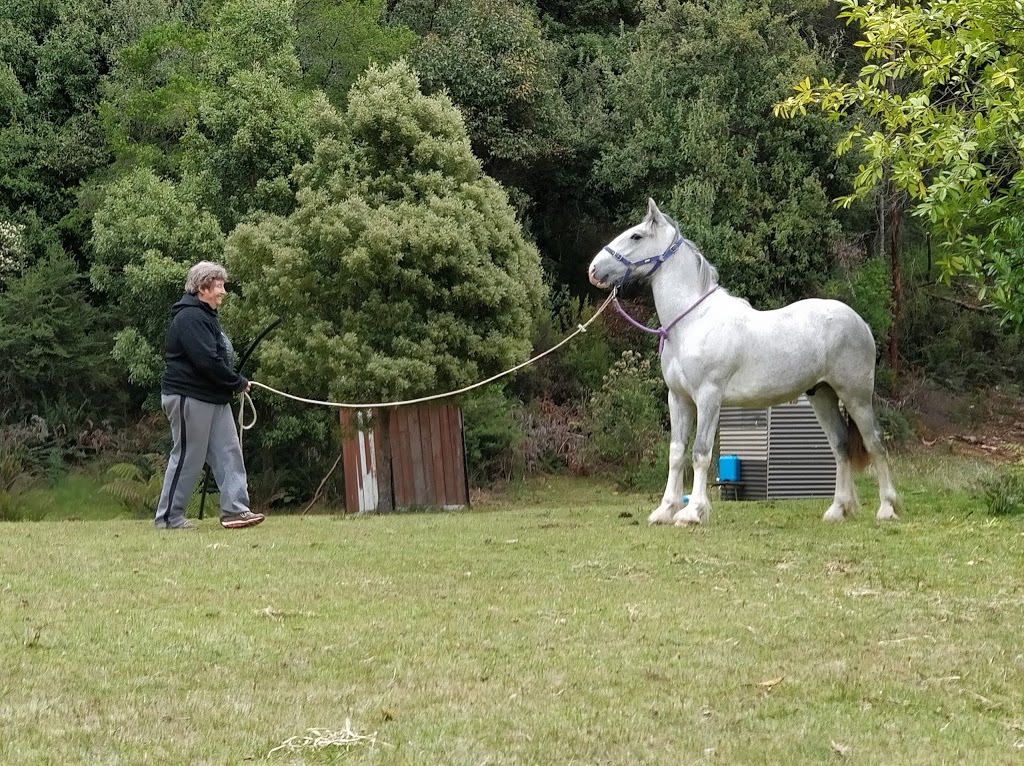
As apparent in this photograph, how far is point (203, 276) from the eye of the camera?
10594 millimetres

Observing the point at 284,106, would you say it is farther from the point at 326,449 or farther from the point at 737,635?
the point at 737,635

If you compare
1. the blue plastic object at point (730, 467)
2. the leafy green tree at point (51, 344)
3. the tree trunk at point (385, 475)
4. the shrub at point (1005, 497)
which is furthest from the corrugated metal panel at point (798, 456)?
the leafy green tree at point (51, 344)

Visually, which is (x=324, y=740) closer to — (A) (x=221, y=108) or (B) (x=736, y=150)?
(A) (x=221, y=108)

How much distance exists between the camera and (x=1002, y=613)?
6.32 meters

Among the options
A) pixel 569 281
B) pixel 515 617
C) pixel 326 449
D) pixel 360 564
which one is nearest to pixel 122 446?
pixel 326 449

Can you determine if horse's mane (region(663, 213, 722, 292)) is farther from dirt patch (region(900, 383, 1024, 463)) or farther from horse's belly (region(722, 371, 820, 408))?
dirt patch (region(900, 383, 1024, 463))

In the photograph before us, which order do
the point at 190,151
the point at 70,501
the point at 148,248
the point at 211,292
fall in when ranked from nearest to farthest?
the point at 211,292 → the point at 70,501 → the point at 148,248 → the point at 190,151

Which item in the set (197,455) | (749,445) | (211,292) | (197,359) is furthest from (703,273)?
(197,455)

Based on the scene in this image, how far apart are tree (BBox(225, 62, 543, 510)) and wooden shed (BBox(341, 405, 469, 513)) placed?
0.55ft

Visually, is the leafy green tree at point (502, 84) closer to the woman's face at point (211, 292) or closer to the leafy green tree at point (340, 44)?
the leafy green tree at point (340, 44)

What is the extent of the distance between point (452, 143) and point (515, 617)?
1090cm

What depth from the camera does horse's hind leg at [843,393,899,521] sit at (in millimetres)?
10875

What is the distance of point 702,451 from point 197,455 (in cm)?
425

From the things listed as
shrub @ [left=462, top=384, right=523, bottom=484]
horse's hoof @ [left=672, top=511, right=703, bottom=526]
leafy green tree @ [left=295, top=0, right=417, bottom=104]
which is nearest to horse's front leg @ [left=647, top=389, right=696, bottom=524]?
horse's hoof @ [left=672, top=511, right=703, bottom=526]
